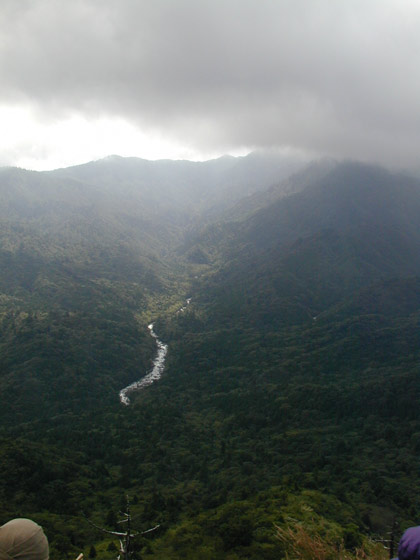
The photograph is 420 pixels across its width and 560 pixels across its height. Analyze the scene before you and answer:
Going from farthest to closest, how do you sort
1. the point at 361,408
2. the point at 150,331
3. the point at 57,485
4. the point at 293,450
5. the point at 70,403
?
1. the point at 150,331
2. the point at 70,403
3. the point at 361,408
4. the point at 293,450
5. the point at 57,485

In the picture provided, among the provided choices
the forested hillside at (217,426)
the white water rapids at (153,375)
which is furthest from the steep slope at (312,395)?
the white water rapids at (153,375)

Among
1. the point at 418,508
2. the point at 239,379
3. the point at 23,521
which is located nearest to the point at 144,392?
the point at 239,379

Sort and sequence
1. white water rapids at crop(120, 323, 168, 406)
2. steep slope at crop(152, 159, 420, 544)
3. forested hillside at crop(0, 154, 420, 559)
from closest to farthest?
1. forested hillside at crop(0, 154, 420, 559)
2. steep slope at crop(152, 159, 420, 544)
3. white water rapids at crop(120, 323, 168, 406)

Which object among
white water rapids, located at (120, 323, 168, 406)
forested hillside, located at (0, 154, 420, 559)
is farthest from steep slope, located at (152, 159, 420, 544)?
white water rapids, located at (120, 323, 168, 406)

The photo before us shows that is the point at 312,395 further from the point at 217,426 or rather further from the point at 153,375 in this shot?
the point at 153,375

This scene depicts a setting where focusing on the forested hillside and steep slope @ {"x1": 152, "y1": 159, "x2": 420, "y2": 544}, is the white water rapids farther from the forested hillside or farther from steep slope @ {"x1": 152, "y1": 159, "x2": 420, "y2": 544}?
steep slope @ {"x1": 152, "y1": 159, "x2": 420, "y2": 544}

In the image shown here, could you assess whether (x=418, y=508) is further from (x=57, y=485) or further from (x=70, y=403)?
(x=70, y=403)

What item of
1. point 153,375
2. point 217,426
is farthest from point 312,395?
point 153,375

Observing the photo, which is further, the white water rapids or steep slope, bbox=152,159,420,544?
the white water rapids
